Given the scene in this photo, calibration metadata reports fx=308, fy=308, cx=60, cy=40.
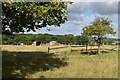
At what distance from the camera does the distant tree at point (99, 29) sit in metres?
51.5

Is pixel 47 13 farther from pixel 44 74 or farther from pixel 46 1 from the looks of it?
pixel 44 74

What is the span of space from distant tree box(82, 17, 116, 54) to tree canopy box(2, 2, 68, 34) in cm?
3198

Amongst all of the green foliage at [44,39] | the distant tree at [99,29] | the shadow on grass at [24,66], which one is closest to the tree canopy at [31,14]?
the shadow on grass at [24,66]

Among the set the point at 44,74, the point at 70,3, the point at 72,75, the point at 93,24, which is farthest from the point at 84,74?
the point at 93,24

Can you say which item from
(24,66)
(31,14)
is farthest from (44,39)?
(31,14)

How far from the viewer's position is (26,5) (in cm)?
1545

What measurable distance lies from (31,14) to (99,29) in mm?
36211

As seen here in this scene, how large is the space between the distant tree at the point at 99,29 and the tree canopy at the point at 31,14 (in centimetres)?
3198

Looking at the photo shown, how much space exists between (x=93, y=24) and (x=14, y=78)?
3445 cm

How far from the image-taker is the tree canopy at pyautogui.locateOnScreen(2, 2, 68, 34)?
51.1ft

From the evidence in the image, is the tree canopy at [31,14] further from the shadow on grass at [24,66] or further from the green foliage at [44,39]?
the green foliage at [44,39]

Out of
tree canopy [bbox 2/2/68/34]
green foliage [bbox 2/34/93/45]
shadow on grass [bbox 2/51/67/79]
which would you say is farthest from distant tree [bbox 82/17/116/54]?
green foliage [bbox 2/34/93/45]

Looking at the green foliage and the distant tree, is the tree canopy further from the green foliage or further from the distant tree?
the green foliage

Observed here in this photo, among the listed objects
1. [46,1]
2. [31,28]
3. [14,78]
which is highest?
[46,1]
